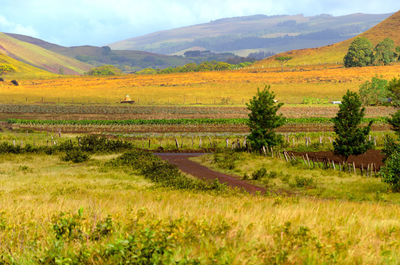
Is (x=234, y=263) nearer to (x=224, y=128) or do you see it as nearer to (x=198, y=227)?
(x=198, y=227)

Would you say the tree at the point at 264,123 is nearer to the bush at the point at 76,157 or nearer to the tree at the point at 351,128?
the tree at the point at 351,128

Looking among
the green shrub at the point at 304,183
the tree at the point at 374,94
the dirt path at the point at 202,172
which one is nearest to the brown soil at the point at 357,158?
the green shrub at the point at 304,183

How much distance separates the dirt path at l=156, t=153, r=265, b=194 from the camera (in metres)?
28.3

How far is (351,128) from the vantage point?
33844mm

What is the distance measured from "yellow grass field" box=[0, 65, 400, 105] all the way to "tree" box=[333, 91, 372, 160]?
2993 inches

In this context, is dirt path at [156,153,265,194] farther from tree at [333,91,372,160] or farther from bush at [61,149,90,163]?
tree at [333,91,372,160]

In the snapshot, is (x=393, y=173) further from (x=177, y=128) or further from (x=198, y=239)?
(x=177, y=128)

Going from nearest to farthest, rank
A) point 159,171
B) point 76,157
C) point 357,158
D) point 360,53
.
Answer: point 159,171 < point 357,158 < point 76,157 < point 360,53

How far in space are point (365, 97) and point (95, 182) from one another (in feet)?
282

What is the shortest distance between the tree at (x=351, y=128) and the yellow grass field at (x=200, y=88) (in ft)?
249

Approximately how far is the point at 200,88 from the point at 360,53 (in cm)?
7238

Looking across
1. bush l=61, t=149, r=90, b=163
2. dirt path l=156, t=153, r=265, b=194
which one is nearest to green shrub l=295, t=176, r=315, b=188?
dirt path l=156, t=153, r=265, b=194

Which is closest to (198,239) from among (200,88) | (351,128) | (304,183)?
(304,183)

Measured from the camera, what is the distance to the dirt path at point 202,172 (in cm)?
2832
